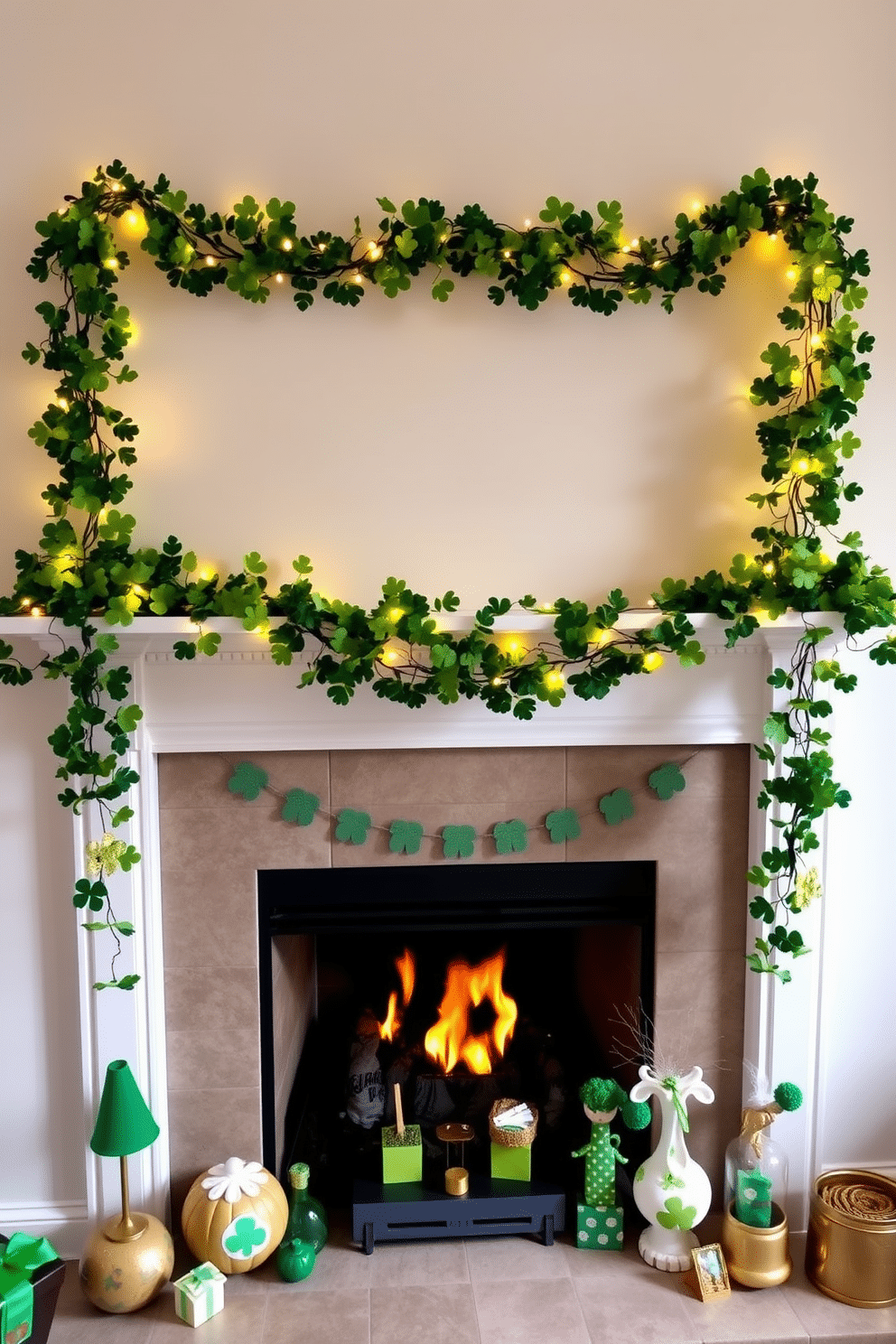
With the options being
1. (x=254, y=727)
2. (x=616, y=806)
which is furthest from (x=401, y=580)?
(x=616, y=806)

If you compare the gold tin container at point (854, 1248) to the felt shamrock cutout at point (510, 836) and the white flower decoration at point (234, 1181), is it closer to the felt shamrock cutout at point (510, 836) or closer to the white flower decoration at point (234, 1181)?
the felt shamrock cutout at point (510, 836)

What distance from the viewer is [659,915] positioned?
228 cm

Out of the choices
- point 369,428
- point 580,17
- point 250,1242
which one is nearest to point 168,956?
point 250,1242

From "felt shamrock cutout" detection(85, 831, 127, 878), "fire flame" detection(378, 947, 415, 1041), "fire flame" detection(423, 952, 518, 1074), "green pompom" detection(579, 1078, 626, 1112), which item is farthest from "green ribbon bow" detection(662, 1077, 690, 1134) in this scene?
"felt shamrock cutout" detection(85, 831, 127, 878)

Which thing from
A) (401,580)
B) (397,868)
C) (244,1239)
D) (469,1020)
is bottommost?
(244,1239)

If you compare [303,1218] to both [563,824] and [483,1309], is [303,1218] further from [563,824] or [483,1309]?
[563,824]

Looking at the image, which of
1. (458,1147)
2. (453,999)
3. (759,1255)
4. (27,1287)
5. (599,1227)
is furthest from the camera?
(453,999)

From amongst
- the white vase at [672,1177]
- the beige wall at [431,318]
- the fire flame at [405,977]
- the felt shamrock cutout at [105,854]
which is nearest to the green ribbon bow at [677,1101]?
the white vase at [672,1177]

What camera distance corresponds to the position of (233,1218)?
2.13 metres

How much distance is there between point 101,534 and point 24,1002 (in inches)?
39.7

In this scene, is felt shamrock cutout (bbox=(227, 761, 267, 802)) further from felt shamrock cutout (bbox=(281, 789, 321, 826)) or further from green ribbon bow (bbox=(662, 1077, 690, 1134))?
green ribbon bow (bbox=(662, 1077, 690, 1134))

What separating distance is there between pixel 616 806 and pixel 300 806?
2.18 feet

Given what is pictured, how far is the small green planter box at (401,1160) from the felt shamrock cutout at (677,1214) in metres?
0.52

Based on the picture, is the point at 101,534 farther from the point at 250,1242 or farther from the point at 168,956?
the point at 250,1242
